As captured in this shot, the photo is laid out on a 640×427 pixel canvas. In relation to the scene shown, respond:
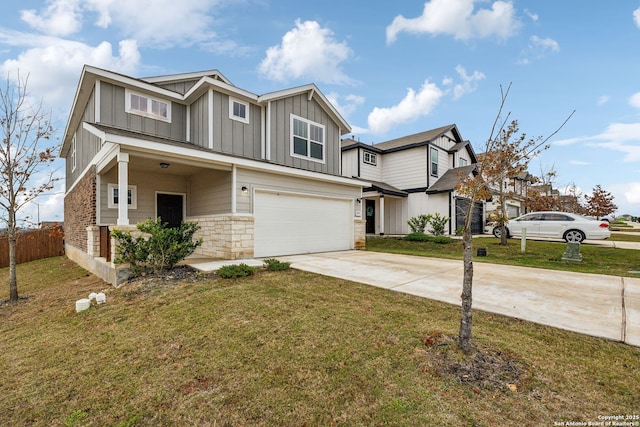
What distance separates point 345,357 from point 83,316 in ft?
14.7

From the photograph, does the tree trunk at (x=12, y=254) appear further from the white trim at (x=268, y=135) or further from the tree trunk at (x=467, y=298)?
the tree trunk at (x=467, y=298)

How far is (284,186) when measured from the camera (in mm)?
10188

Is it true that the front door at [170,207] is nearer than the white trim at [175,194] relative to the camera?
No

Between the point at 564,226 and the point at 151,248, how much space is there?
16.5m

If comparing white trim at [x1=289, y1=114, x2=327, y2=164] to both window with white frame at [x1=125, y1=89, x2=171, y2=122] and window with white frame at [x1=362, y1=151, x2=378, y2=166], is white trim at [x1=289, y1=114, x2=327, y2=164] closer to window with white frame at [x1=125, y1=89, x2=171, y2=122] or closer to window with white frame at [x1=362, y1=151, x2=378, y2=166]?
window with white frame at [x1=125, y1=89, x2=171, y2=122]

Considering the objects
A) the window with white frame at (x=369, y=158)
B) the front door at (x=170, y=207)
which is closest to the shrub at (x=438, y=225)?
the window with white frame at (x=369, y=158)

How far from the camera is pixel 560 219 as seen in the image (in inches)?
525

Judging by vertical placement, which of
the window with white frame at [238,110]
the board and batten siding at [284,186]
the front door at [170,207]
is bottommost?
the front door at [170,207]

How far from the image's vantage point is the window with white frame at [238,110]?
10539mm

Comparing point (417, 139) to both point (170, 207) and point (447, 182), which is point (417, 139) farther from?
point (170, 207)

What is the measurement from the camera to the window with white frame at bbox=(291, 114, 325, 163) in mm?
11844

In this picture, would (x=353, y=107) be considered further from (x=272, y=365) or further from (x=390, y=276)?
(x=272, y=365)

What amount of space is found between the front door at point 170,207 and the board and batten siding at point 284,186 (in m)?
4.29

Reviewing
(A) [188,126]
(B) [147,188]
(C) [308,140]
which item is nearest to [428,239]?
(C) [308,140]
